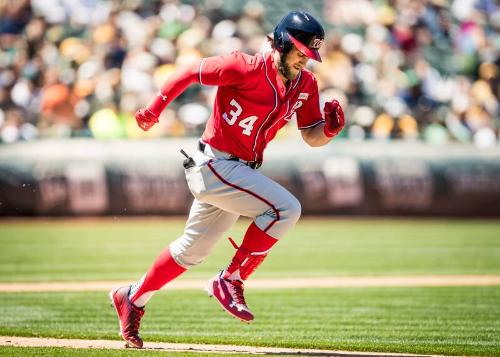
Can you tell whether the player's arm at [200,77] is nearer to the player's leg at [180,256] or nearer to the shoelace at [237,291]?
the player's leg at [180,256]

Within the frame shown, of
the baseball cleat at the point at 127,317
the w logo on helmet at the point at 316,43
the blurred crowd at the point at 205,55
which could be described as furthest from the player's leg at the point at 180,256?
the blurred crowd at the point at 205,55

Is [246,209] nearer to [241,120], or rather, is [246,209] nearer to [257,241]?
[257,241]

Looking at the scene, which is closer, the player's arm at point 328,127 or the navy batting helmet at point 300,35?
the navy batting helmet at point 300,35

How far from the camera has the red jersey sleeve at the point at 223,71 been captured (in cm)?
586

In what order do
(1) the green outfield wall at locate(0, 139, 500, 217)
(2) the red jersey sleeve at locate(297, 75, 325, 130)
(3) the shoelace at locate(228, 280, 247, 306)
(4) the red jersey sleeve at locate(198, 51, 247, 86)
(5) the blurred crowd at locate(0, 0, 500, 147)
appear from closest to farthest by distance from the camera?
(4) the red jersey sleeve at locate(198, 51, 247, 86)
(3) the shoelace at locate(228, 280, 247, 306)
(2) the red jersey sleeve at locate(297, 75, 325, 130)
(1) the green outfield wall at locate(0, 139, 500, 217)
(5) the blurred crowd at locate(0, 0, 500, 147)

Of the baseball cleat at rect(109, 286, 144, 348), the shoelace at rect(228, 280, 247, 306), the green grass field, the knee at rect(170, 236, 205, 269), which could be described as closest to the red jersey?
the knee at rect(170, 236, 205, 269)

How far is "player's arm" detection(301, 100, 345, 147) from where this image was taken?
6.26m

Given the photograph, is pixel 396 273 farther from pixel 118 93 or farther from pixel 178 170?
pixel 118 93

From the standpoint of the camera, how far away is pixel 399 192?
16.8 m

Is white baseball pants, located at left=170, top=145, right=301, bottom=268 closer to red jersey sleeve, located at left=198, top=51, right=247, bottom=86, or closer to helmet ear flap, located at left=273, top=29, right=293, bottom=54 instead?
red jersey sleeve, located at left=198, top=51, right=247, bottom=86

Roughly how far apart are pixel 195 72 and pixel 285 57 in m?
0.60

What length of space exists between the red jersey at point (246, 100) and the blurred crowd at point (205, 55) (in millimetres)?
9883

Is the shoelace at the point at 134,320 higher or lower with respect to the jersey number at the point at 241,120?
lower

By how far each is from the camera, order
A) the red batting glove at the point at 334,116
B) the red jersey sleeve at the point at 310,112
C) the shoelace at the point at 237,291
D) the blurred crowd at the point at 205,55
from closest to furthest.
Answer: the shoelace at the point at 237,291, the red batting glove at the point at 334,116, the red jersey sleeve at the point at 310,112, the blurred crowd at the point at 205,55
